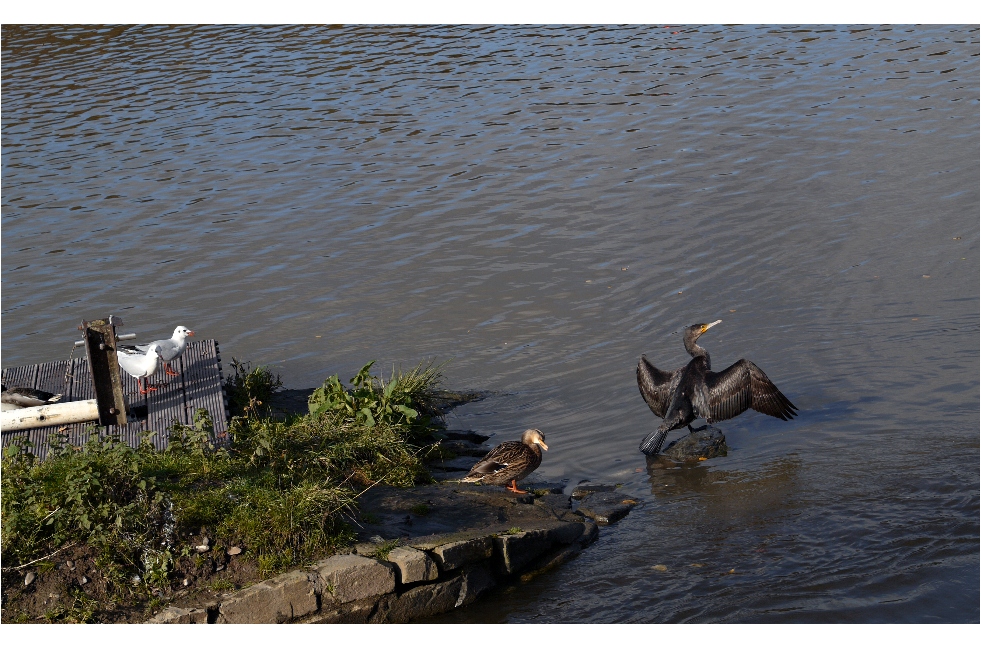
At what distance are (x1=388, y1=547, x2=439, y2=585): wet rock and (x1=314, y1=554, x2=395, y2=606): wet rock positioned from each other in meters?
0.07

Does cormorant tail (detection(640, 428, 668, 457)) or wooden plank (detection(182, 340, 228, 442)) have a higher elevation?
wooden plank (detection(182, 340, 228, 442))

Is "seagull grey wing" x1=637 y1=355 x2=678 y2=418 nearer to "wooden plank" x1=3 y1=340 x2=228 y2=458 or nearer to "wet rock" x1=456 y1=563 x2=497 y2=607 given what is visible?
"wet rock" x1=456 y1=563 x2=497 y2=607

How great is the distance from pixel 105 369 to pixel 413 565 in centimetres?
317

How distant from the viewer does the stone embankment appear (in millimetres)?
5836

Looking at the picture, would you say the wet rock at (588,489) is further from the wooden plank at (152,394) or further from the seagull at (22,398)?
the seagull at (22,398)

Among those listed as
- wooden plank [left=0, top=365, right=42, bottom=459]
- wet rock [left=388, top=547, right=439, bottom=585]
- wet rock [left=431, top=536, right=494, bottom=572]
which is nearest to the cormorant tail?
wet rock [left=431, top=536, right=494, bottom=572]

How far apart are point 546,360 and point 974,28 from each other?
574 inches

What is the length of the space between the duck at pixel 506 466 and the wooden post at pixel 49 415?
297 centimetres

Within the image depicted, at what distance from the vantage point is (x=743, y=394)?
881 centimetres

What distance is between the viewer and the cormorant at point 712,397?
880 cm

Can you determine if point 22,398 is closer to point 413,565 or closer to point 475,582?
point 413,565

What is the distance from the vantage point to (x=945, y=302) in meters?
11.1

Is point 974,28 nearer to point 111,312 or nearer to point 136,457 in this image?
point 111,312

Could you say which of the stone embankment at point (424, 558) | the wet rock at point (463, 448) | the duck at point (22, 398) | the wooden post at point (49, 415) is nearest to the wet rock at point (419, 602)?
the stone embankment at point (424, 558)
